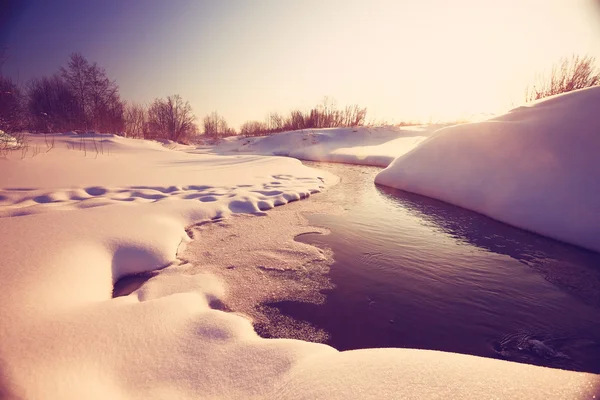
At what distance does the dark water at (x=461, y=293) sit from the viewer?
124 centimetres

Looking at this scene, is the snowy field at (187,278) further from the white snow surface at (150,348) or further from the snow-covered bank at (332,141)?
the snow-covered bank at (332,141)

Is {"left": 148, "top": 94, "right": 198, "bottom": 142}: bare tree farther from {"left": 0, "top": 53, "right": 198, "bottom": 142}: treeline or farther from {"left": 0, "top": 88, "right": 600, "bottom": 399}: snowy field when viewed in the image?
{"left": 0, "top": 88, "right": 600, "bottom": 399}: snowy field

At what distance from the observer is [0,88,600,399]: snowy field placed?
2.56 ft

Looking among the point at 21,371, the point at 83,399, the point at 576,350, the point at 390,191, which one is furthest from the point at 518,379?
the point at 390,191

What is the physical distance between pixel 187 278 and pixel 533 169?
3820mm

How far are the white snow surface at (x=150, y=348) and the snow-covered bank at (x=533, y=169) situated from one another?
2.36 metres

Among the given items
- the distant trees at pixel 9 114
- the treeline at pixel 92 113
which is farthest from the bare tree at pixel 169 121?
→ the distant trees at pixel 9 114

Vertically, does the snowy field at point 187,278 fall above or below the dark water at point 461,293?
above

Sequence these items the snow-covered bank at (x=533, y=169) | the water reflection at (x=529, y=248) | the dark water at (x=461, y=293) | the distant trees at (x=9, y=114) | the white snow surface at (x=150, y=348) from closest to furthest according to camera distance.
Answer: the white snow surface at (x=150, y=348), the dark water at (x=461, y=293), the water reflection at (x=529, y=248), the snow-covered bank at (x=533, y=169), the distant trees at (x=9, y=114)

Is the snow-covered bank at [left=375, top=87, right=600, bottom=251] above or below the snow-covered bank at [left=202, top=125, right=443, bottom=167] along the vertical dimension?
below

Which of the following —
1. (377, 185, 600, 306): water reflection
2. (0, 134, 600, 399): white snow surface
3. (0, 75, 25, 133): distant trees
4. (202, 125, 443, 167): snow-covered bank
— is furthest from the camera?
(202, 125, 443, 167): snow-covered bank

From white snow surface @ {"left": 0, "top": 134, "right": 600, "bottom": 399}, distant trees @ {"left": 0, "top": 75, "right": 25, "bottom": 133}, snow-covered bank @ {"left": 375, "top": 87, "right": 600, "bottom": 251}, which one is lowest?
white snow surface @ {"left": 0, "top": 134, "right": 600, "bottom": 399}

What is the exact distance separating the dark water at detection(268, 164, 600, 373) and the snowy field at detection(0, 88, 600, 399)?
0.34 m

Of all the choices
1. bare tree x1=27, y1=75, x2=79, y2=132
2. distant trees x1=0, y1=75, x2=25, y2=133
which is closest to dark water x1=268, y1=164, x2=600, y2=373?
distant trees x1=0, y1=75, x2=25, y2=133
